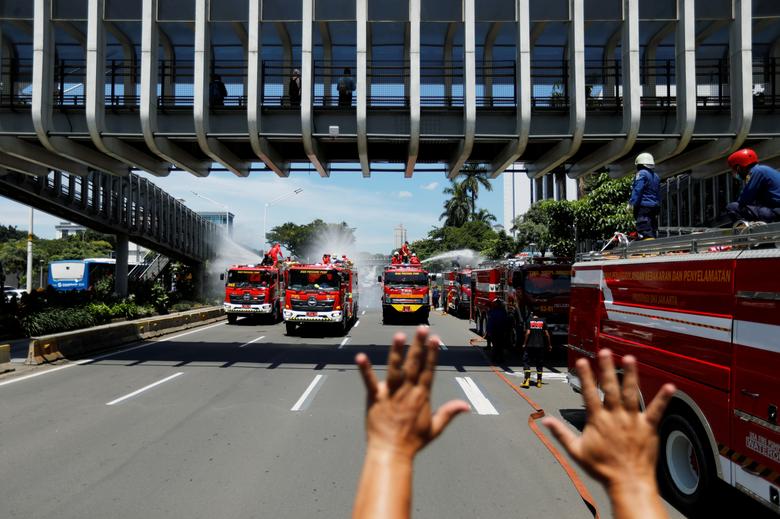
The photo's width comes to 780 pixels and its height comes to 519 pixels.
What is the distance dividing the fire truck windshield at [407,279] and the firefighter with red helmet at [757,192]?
21.0m

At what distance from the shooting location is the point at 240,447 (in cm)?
692

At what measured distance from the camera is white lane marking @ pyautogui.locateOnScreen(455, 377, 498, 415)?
9180mm

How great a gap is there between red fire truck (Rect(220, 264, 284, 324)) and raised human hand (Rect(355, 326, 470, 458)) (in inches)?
987

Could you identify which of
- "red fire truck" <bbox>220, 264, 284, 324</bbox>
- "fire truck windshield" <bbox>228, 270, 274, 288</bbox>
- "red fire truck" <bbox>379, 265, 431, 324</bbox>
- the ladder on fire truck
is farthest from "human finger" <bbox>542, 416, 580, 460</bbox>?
"fire truck windshield" <bbox>228, 270, 274, 288</bbox>

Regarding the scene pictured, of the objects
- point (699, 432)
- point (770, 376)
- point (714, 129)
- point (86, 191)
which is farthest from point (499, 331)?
point (86, 191)

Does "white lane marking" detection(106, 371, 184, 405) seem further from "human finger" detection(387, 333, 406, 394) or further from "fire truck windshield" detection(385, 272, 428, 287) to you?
"fire truck windshield" detection(385, 272, 428, 287)

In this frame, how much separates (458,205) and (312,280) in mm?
49791

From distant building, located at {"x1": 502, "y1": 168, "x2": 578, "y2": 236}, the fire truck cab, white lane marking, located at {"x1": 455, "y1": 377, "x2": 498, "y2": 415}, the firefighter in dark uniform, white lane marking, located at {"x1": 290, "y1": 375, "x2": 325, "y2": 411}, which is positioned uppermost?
distant building, located at {"x1": 502, "y1": 168, "x2": 578, "y2": 236}

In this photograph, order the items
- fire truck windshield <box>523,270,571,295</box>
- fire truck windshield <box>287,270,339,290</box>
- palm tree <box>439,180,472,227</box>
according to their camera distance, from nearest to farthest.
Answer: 1. fire truck windshield <box>523,270,571,295</box>
2. fire truck windshield <box>287,270,339,290</box>
3. palm tree <box>439,180,472,227</box>

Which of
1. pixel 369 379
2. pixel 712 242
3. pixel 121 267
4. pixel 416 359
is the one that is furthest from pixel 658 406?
pixel 121 267

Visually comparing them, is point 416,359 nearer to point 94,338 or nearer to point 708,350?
point 708,350

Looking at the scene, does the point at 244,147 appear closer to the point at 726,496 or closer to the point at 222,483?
the point at 222,483

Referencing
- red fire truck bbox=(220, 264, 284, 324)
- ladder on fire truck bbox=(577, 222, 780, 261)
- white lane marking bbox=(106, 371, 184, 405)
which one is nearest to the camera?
ladder on fire truck bbox=(577, 222, 780, 261)

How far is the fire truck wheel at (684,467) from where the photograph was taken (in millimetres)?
4895
